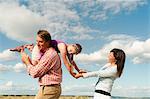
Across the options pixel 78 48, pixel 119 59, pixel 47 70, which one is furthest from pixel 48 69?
pixel 119 59

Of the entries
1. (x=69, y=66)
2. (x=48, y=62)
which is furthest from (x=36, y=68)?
(x=69, y=66)

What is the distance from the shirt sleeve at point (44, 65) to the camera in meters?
5.79

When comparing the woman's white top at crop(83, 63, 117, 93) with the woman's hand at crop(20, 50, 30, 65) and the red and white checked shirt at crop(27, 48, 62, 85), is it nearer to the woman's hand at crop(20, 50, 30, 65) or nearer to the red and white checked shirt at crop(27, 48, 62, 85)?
the red and white checked shirt at crop(27, 48, 62, 85)

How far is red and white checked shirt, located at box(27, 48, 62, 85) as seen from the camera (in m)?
5.75

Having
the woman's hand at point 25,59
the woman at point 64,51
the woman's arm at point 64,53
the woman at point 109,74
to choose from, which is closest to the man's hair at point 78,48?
the woman at point 64,51

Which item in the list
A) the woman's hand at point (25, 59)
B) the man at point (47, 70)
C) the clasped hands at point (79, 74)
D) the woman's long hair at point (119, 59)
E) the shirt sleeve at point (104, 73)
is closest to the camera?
the man at point (47, 70)

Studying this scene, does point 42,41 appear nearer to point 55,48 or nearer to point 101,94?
point 55,48

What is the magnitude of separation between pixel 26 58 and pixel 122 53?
1.63 metres

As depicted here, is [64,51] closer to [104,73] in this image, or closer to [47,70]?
[47,70]

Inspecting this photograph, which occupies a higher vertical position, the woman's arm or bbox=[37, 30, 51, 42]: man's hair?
bbox=[37, 30, 51, 42]: man's hair

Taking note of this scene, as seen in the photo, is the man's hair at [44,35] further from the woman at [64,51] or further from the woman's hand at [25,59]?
the woman's hand at [25,59]

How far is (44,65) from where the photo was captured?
19.0ft

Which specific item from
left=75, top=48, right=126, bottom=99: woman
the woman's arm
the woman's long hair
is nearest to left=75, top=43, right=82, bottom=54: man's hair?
the woman's arm

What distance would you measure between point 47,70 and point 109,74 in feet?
3.50
